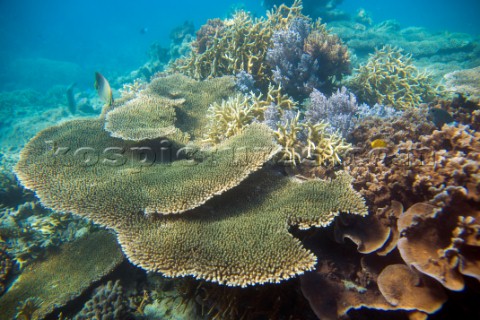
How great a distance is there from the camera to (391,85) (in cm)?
664

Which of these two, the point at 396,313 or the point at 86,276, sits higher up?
the point at 396,313

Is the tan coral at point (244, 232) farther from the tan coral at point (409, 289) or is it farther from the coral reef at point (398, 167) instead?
the tan coral at point (409, 289)

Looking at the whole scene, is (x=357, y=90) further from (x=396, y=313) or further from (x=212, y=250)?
(x=212, y=250)

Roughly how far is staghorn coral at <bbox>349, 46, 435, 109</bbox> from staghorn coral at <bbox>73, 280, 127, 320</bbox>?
6791 millimetres

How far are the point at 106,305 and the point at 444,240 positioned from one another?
4037 mm

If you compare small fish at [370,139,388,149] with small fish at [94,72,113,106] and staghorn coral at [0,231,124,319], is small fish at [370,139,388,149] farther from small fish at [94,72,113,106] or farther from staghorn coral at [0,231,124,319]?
small fish at [94,72,113,106]

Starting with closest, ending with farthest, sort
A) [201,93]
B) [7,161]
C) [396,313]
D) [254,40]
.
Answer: [396,313] < [201,93] < [254,40] < [7,161]

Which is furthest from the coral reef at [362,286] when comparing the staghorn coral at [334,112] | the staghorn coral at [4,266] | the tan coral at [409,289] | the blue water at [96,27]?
the blue water at [96,27]

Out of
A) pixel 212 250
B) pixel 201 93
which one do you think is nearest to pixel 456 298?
pixel 212 250

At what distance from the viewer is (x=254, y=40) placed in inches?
251

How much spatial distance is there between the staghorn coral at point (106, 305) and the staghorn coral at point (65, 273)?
0.98ft

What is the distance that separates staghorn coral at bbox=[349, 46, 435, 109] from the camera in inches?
252

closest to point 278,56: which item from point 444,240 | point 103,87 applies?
point 103,87

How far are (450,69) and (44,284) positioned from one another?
1550 cm
